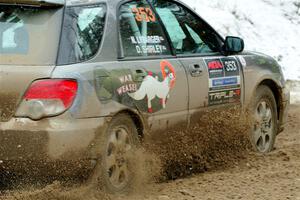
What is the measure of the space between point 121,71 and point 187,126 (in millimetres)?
1152

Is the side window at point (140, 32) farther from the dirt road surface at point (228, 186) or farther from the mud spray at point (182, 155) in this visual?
the dirt road surface at point (228, 186)

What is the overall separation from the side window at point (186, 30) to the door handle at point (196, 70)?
20 centimetres

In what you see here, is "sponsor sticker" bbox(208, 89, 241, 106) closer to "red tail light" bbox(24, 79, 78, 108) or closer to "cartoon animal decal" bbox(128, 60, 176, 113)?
"cartoon animal decal" bbox(128, 60, 176, 113)

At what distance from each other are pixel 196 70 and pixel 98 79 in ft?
5.03

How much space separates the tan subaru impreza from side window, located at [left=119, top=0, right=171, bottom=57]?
10mm

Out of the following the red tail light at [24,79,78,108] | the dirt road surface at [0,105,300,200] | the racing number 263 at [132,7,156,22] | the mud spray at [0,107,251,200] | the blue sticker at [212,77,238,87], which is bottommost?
the dirt road surface at [0,105,300,200]

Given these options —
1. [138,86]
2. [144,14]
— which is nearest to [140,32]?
[144,14]

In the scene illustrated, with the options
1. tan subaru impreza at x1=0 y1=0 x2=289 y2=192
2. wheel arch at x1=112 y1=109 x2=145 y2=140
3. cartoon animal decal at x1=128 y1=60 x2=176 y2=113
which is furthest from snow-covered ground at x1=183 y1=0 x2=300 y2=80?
wheel arch at x1=112 y1=109 x2=145 y2=140

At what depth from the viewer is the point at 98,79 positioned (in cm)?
533

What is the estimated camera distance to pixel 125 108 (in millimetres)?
5570

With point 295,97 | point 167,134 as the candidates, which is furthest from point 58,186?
point 295,97

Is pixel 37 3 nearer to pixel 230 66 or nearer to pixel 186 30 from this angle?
pixel 186 30

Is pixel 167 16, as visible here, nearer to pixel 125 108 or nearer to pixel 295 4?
pixel 125 108

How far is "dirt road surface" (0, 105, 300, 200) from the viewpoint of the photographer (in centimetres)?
514
